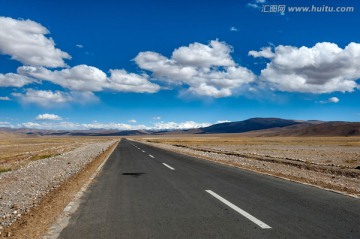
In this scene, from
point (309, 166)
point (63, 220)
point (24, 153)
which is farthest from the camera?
point (24, 153)

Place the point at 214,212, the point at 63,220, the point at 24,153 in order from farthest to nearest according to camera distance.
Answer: the point at 24,153 → the point at 214,212 → the point at 63,220

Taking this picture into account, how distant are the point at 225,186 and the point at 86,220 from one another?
6.07 metres

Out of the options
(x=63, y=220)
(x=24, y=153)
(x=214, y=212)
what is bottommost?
(x=24, y=153)

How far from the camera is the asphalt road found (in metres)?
6.32

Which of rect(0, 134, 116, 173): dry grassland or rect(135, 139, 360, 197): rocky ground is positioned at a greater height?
rect(135, 139, 360, 197): rocky ground

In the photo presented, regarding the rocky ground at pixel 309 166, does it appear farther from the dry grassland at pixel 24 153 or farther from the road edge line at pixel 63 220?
the dry grassland at pixel 24 153

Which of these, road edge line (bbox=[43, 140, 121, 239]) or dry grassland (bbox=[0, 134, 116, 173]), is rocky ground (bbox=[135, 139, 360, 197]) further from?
dry grassland (bbox=[0, 134, 116, 173])

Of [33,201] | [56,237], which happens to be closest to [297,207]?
[56,237]

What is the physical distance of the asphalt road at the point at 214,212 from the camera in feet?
20.7

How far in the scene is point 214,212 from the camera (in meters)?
7.93

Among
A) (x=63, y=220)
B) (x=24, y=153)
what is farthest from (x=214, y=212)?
(x=24, y=153)

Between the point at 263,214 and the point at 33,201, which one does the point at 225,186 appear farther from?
the point at 33,201

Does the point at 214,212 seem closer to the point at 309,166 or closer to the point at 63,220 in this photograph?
the point at 63,220

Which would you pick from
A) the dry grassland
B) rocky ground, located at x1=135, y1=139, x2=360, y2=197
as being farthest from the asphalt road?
the dry grassland
